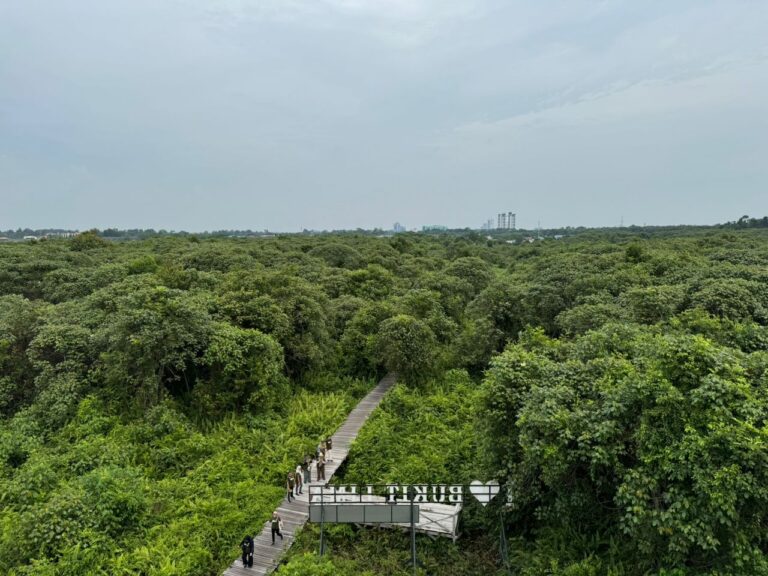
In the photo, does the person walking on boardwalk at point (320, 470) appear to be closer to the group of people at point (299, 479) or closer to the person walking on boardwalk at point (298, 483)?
the group of people at point (299, 479)

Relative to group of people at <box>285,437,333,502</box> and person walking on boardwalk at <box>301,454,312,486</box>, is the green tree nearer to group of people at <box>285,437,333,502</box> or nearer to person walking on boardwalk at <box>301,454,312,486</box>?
group of people at <box>285,437,333,502</box>

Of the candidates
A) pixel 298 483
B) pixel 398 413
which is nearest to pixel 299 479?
pixel 298 483

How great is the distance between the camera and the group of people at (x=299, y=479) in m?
12.8

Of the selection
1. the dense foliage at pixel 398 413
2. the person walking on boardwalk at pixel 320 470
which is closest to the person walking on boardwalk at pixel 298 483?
the person walking on boardwalk at pixel 320 470

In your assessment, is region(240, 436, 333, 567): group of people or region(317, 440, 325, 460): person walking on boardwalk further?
region(317, 440, 325, 460): person walking on boardwalk

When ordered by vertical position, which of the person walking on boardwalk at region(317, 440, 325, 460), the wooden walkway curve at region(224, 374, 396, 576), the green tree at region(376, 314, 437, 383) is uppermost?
the green tree at region(376, 314, 437, 383)

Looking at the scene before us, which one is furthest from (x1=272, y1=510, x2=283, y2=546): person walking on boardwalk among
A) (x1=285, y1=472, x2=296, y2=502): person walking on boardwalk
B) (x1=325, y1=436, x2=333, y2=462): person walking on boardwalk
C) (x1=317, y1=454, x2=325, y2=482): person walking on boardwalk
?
(x1=325, y1=436, x2=333, y2=462): person walking on boardwalk

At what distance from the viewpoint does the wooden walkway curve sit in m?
12.8

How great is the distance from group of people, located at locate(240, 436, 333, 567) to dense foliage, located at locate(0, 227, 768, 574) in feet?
2.56

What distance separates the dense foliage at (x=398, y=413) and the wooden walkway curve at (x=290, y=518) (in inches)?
23.1

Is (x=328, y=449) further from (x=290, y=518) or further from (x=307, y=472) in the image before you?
(x=290, y=518)

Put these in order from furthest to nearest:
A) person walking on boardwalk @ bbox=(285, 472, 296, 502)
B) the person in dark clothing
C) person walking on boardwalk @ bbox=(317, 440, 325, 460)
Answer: person walking on boardwalk @ bbox=(317, 440, 325, 460) < person walking on boardwalk @ bbox=(285, 472, 296, 502) < the person in dark clothing

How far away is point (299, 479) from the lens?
1606cm

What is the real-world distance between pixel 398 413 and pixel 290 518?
8.43 m
